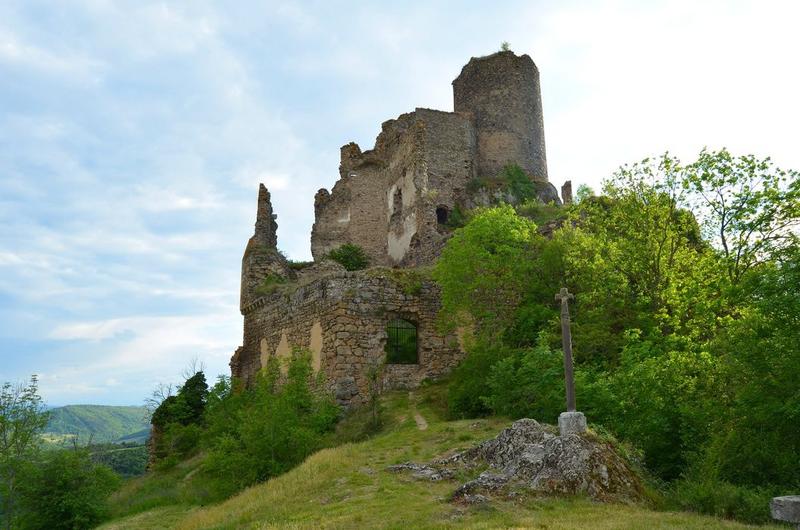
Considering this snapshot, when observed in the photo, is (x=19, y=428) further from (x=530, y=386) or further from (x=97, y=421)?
(x=97, y=421)

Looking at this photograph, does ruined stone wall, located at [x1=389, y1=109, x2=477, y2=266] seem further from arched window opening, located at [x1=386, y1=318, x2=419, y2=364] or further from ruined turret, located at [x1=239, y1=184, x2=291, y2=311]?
arched window opening, located at [x1=386, y1=318, x2=419, y2=364]

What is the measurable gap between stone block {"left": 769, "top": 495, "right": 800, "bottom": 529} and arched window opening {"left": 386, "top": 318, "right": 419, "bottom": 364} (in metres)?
12.7

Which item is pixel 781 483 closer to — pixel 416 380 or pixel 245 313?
pixel 416 380

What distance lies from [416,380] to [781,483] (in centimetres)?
1116

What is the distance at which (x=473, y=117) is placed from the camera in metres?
38.1

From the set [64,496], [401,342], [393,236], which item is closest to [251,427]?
[401,342]

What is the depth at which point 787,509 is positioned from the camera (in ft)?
24.6

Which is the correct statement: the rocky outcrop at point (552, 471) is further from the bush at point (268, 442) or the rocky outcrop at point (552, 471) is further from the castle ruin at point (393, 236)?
the castle ruin at point (393, 236)

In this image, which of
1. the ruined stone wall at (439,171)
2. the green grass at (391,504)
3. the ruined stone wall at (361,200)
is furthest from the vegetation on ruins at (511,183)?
the green grass at (391,504)

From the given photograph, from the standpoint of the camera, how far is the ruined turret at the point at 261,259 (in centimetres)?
2573

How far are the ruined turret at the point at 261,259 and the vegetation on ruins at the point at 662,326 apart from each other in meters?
9.62

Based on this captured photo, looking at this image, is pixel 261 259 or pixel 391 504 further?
pixel 261 259

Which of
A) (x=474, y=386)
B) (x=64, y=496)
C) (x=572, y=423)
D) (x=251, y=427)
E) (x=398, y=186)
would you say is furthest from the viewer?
(x=398, y=186)

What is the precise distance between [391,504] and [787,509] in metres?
5.19
